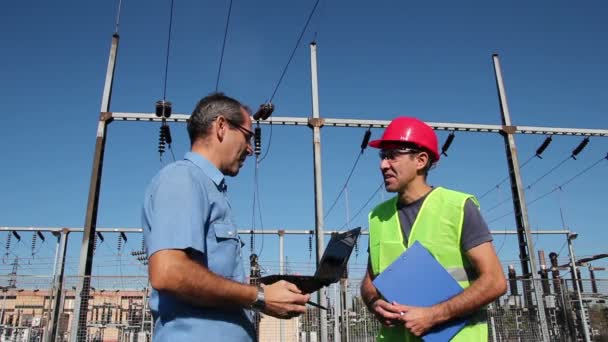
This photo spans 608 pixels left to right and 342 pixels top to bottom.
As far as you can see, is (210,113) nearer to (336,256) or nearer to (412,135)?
(336,256)

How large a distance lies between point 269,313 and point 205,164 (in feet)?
2.28

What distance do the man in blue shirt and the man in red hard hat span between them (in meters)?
0.61

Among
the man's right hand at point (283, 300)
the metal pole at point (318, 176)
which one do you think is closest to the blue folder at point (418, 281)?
the man's right hand at point (283, 300)

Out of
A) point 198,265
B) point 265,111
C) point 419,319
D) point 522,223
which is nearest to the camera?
point 198,265

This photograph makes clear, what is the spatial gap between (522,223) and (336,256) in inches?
348

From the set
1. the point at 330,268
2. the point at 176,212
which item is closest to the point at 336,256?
the point at 330,268

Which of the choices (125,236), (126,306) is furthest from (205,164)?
(125,236)

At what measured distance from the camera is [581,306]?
10.2m

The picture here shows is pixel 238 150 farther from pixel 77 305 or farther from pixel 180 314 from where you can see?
pixel 77 305

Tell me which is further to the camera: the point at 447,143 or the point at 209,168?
the point at 447,143

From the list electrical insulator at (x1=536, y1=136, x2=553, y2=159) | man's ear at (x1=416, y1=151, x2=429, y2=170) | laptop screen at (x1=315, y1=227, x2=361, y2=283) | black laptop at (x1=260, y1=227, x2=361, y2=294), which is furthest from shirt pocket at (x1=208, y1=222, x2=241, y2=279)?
electrical insulator at (x1=536, y1=136, x2=553, y2=159)

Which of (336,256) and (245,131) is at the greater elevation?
(245,131)

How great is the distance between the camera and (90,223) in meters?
8.27

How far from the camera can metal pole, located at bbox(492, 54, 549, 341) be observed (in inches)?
355
